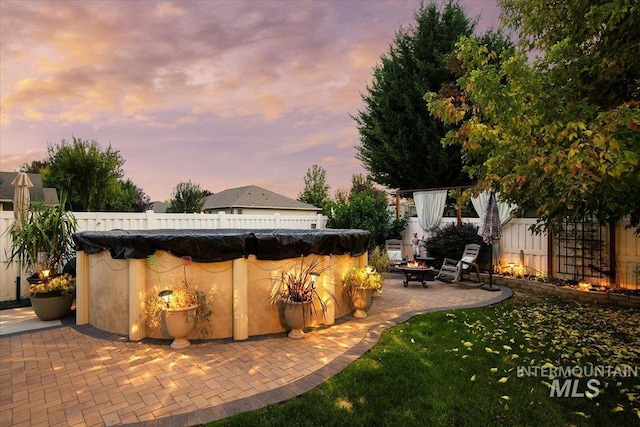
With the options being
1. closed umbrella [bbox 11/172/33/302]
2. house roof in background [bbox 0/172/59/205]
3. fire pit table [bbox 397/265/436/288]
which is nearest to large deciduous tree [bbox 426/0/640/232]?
fire pit table [bbox 397/265/436/288]

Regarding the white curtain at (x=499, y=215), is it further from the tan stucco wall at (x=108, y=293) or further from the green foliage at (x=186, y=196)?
the green foliage at (x=186, y=196)

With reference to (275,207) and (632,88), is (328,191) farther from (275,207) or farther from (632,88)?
(632,88)

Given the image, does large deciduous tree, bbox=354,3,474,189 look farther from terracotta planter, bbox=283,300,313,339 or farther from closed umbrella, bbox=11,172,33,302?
closed umbrella, bbox=11,172,33,302

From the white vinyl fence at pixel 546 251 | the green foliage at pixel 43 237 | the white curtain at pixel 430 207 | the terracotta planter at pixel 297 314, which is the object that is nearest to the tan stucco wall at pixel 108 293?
the green foliage at pixel 43 237

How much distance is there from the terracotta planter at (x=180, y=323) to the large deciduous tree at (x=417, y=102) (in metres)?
11.8

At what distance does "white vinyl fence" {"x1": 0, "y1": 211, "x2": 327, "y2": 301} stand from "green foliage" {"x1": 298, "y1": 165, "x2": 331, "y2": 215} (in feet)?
63.1

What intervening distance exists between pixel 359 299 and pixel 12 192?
2034cm

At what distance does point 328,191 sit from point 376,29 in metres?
23.6

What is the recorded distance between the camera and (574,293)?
6480mm

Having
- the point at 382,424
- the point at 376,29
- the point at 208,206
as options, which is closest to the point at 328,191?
the point at 208,206

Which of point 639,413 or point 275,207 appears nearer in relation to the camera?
point 639,413

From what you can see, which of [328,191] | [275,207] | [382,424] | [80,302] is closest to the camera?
[382,424]

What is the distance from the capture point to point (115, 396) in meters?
2.80

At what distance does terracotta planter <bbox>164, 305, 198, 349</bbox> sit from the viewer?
3.77m
